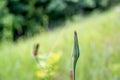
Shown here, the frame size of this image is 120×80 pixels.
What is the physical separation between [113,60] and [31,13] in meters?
6.60

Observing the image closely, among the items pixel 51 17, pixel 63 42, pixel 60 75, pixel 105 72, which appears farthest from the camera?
pixel 51 17

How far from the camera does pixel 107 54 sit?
2.07m

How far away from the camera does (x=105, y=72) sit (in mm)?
1750

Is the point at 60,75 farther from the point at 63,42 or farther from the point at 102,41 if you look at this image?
the point at 63,42

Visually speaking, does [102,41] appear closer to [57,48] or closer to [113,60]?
[57,48]

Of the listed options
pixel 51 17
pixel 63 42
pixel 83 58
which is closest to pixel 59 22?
pixel 51 17

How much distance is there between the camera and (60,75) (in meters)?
1.89

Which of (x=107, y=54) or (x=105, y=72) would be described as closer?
(x=105, y=72)

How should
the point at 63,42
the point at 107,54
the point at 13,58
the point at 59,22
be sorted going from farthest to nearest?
the point at 59,22 < the point at 63,42 < the point at 13,58 < the point at 107,54

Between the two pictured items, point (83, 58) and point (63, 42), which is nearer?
point (83, 58)

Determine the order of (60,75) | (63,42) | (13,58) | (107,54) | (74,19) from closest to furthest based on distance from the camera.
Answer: (60,75) < (107,54) < (13,58) < (63,42) < (74,19)

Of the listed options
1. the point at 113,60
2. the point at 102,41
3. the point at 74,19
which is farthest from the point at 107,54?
the point at 74,19

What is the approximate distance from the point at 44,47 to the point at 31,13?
225 inches

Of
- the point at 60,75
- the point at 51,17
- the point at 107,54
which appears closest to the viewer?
→ the point at 60,75
